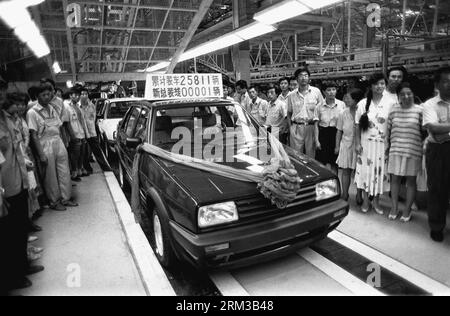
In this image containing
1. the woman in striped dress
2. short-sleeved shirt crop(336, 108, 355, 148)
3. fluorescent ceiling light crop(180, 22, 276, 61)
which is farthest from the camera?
fluorescent ceiling light crop(180, 22, 276, 61)

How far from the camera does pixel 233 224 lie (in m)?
2.57

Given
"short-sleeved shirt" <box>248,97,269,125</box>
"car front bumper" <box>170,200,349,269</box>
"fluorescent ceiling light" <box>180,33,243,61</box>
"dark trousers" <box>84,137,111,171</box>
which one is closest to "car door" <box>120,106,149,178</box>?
"car front bumper" <box>170,200,349,269</box>


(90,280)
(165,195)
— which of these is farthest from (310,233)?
(90,280)

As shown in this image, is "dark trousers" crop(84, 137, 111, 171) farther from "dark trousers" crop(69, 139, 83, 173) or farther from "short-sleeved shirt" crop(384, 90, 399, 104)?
"short-sleeved shirt" crop(384, 90, 399, 104)

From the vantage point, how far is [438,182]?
332cm

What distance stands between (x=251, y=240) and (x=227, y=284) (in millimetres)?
619

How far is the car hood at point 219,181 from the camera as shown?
2.58m

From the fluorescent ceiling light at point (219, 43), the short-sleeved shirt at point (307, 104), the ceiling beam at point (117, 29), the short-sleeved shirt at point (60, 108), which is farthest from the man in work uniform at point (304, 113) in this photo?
the ceiling beam at point (117, 29)

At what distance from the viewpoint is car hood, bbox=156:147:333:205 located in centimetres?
258

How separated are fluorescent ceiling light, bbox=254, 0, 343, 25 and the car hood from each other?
3.24m

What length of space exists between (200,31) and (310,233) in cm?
1252

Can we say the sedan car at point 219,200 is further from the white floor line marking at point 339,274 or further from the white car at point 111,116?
the white car at point 111,116

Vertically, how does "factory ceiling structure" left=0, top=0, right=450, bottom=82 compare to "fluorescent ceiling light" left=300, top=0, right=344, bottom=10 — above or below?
above
